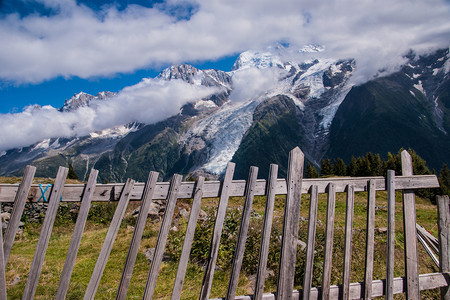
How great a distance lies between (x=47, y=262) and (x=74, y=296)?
4.44 metres

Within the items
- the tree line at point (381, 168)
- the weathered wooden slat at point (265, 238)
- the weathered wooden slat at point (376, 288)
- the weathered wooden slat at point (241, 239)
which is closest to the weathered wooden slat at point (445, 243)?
the weathered wooden slat at point (376, 288)

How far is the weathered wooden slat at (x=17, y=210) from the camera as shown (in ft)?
13.8

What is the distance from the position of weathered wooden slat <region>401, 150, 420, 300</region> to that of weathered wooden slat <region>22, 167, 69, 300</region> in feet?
21.0

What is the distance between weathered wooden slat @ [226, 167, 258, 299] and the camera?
4648 millimetres

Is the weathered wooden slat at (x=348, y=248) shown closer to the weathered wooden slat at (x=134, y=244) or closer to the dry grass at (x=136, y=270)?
the dry grass at (x=136, y=270)

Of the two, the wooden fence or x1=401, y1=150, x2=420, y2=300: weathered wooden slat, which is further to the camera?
x1=401, y1=150, x2=420, y2=300: weathered wooden slat

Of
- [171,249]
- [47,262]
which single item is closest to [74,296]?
[171,249]

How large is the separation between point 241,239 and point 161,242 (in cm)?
133

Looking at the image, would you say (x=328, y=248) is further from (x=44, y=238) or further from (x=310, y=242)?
(x=44, y=238)

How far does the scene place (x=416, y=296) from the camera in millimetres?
5887

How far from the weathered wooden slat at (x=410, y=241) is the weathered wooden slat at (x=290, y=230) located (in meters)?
2.40

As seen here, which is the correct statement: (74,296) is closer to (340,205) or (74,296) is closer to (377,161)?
(340,205)

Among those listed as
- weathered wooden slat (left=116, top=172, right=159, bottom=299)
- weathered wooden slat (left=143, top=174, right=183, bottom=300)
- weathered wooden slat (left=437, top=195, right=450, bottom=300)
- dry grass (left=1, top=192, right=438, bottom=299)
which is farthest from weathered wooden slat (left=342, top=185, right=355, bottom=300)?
weathered wooden slat (left=116, top=172, right=159, bottom=299)

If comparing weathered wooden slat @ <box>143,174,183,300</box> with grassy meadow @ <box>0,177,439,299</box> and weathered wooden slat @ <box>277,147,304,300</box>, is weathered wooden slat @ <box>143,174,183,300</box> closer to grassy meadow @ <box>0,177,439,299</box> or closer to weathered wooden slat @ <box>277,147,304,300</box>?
weathered wooden slat @ <box>277,147,304,300</box>
